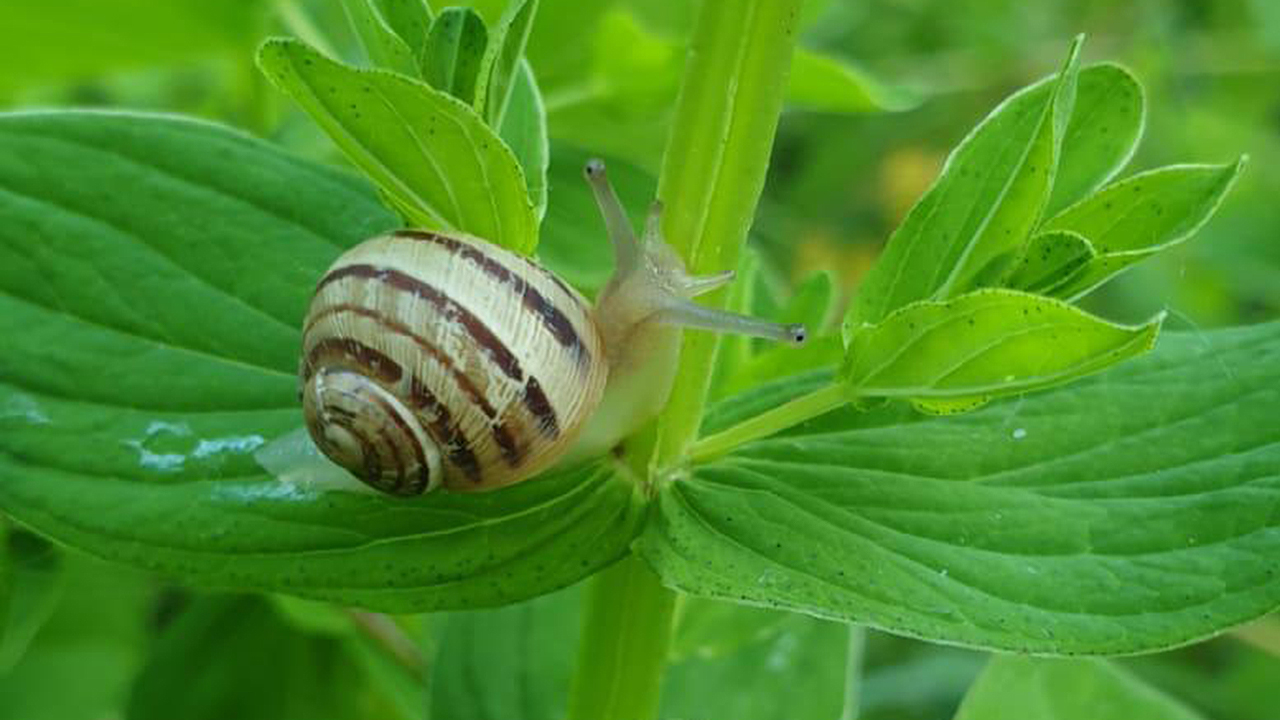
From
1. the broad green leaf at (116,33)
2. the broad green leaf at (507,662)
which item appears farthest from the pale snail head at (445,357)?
the broad green leaf at (116,33)

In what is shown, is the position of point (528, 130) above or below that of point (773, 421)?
above

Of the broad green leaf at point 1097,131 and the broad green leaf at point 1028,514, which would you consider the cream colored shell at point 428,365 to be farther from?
the broad green leaf at point 1097,131

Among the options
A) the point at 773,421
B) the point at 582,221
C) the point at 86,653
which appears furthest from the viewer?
the point at 86,653

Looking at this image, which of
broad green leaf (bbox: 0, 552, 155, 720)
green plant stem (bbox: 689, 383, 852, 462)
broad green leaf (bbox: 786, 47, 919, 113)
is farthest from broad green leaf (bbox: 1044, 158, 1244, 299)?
broad green leaf (bbox: 0, 552, 155, 720)

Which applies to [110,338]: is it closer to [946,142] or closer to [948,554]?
[948,554]

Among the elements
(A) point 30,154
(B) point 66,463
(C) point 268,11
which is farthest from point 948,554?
(C) point 268,11

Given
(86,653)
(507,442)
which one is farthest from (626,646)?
(86,653)

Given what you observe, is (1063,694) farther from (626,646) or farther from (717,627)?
(626,646)
